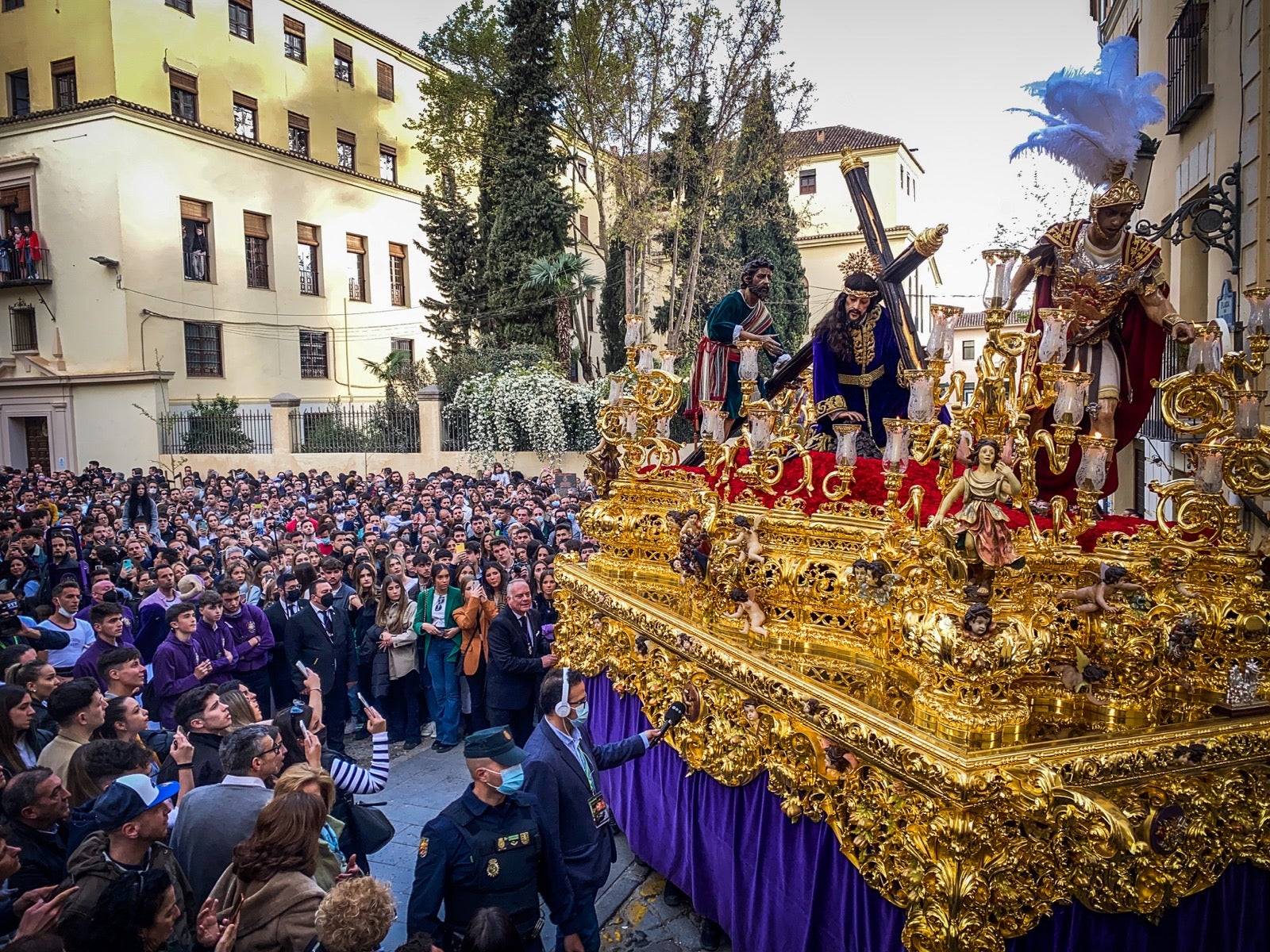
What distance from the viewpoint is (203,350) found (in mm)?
27469

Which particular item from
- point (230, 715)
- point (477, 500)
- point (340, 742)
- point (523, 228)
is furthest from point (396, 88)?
point (230, 715)

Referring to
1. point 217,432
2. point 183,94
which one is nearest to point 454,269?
point 217,432

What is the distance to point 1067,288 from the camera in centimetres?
416

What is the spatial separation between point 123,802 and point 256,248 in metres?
29.6

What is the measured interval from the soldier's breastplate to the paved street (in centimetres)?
130

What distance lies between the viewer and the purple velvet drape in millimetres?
3150

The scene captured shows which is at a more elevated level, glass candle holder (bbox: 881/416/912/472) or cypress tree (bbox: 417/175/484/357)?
cypress tree (bbox: 417/175/484/357)

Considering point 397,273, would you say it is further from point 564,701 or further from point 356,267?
point 564,701

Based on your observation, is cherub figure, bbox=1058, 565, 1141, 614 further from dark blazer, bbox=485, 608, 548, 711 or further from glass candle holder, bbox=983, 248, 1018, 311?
dark blazer, bbox=485, 608, 548, 711

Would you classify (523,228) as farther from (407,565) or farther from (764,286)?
(764,286)

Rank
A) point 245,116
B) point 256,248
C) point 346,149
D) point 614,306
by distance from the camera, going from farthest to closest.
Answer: point 346,149
point 245,116
point 614,306
point 256,248

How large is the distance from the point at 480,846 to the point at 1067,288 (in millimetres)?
3705

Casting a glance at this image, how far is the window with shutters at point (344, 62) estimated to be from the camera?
32094 millimetres

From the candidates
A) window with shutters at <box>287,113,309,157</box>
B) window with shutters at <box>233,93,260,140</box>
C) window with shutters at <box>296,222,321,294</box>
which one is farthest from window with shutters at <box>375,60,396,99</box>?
window with shutters at <box>296,222,321,294</box>
